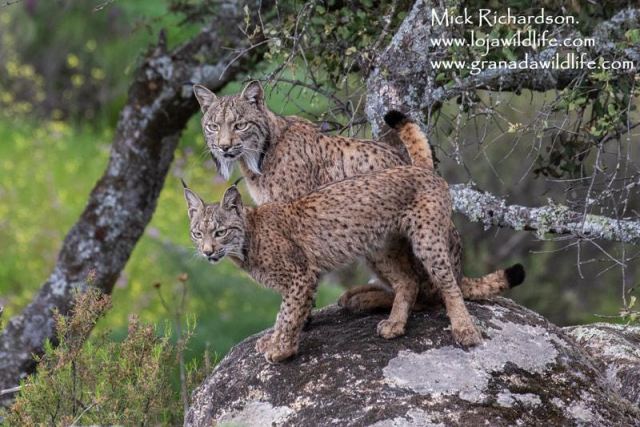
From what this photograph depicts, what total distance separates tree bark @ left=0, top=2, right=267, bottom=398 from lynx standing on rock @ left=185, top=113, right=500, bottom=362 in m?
2.50

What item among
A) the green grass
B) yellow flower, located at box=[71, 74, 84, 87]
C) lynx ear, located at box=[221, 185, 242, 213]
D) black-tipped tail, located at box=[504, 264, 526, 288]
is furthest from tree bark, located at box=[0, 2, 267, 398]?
yellow flower, located at box=[71, 74, 84, 87]

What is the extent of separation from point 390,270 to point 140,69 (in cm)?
344

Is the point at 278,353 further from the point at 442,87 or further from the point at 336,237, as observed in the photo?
the point at 442,87

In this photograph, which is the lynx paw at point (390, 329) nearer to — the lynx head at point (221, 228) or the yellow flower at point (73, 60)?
the lynx head at point (221, 228)

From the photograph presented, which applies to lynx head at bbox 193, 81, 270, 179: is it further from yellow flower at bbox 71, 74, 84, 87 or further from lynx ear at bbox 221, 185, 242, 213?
yellow flower at bbox 71, 74, 84, 87

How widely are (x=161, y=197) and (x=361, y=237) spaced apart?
10466 millimetres

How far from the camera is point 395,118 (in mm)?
6391

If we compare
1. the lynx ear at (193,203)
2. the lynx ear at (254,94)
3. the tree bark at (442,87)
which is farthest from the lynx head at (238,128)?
the tree bark at (442,87)

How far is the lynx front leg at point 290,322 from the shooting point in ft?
19.1

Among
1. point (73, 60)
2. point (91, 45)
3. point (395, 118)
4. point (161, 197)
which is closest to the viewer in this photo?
point (395, 118)

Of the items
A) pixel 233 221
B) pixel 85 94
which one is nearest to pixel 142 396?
pixel 233 221

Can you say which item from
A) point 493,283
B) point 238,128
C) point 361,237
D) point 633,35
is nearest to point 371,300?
point 361,237

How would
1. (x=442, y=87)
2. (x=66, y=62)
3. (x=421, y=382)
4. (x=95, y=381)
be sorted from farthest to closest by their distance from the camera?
(x=66, y=62) → (x=442, y=87) → (x=95, y=381) → (x=421, y=382)

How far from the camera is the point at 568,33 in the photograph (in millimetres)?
7129
